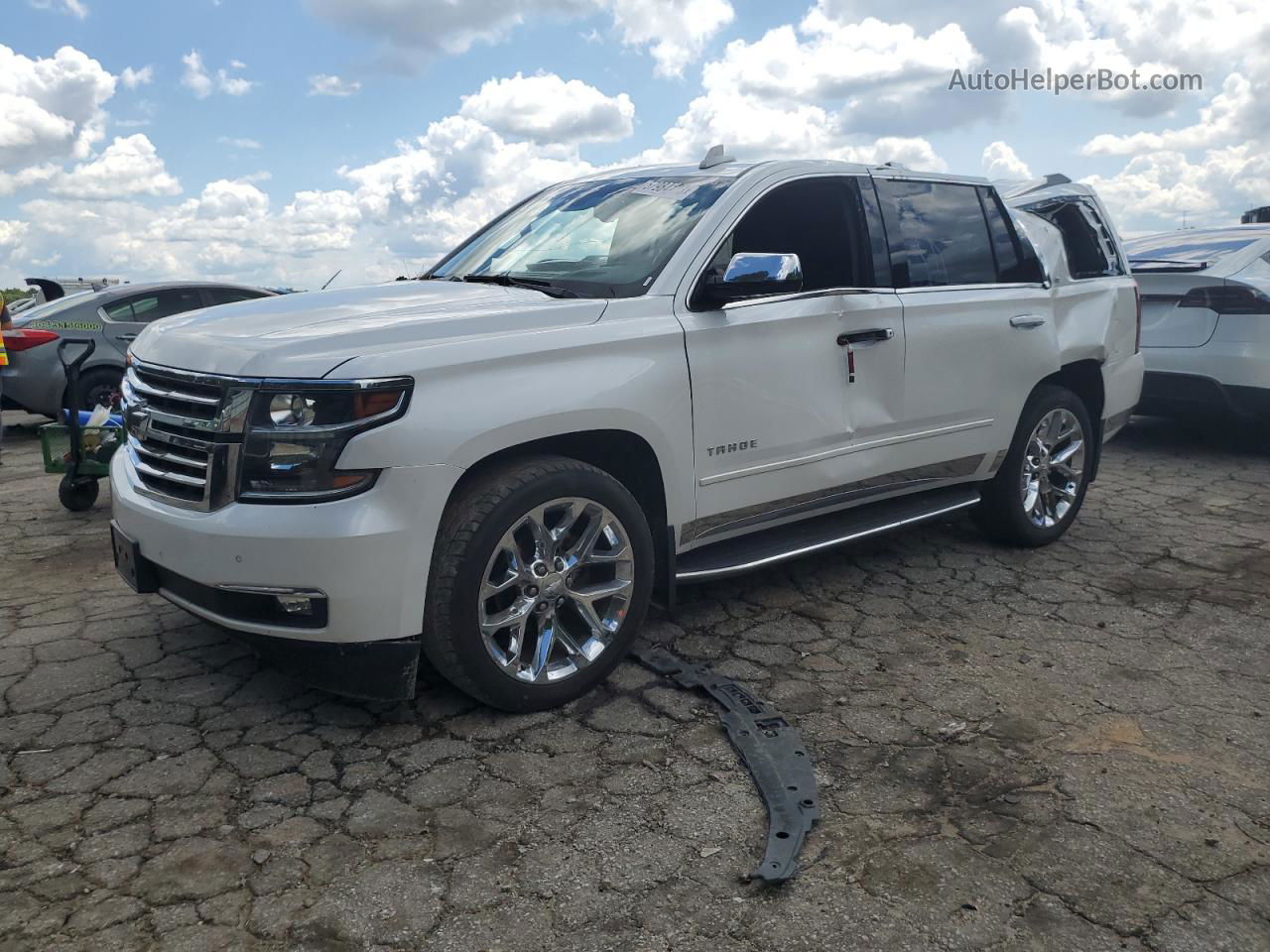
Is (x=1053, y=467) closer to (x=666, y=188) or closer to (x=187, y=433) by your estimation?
(x=666, y=188)

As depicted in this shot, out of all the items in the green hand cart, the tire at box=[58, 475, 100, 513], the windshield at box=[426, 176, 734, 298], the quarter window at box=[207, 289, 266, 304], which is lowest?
the tire at box=[58, 475, 100, 513]

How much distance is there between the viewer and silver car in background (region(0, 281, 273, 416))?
916 centimetres

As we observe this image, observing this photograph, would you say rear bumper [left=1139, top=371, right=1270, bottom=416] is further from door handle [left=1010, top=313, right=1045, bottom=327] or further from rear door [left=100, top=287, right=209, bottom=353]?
rear door [left=100, top=287, right=209, bottom=353]

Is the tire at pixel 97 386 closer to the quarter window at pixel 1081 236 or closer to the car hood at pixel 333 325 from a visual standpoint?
the car hood at pixel 333 325

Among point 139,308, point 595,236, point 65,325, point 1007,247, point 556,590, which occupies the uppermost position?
point 595,236

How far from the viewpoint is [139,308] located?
32.0ft

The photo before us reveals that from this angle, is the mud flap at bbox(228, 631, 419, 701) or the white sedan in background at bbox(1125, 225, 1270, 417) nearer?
the mud flap at bbox(228, 631, 419, 701)

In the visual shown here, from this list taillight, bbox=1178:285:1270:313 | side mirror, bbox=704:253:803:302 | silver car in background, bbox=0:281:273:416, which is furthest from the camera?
silver car in background, bbox=0:281:273:416

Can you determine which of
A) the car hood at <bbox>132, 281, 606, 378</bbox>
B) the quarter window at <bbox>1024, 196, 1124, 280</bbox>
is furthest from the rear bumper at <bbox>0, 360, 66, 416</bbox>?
the quarter window at <bbox>1024, 196, 1124, 280</bbox>

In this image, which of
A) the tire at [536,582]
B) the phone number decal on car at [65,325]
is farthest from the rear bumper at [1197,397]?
the phone number decal on car at [65,325]

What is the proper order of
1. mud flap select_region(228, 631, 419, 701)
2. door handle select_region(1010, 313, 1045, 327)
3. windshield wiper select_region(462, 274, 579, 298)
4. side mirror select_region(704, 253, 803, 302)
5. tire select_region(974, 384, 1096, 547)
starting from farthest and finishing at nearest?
tire select_region(974, 384, 1096, 547)
door handle select_region(1010, 313, 1045, 327)
windshield wiper select_region(462, 274, 579, 298)
side mirror select_region(704, 253, 803, 302)
mud flap select_region(228, 631, 419, 701)

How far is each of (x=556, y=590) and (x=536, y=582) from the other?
0.28 ft

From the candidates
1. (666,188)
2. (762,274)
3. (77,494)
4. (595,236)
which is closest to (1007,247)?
(666,188)

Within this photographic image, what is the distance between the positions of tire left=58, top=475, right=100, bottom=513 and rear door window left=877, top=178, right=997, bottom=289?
497cm
